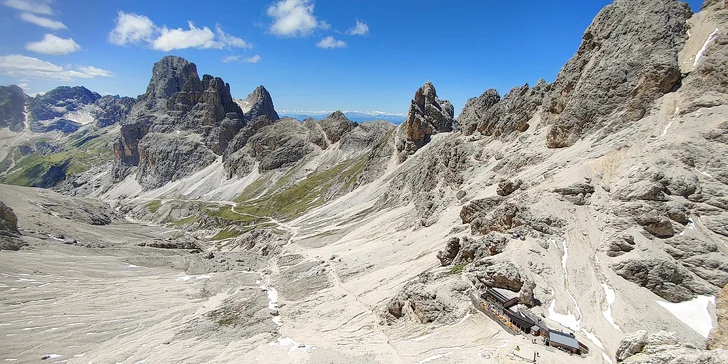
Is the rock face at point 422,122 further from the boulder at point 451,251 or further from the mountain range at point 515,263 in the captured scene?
the boulder at point 451,251

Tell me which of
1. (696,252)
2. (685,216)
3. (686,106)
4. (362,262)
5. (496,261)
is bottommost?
(362,262)

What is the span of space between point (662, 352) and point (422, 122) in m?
159

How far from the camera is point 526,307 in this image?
42875 mm

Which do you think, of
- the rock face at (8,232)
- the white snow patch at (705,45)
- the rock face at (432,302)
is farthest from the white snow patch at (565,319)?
the rock face at (8,232)

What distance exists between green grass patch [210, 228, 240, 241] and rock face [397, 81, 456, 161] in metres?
86.2

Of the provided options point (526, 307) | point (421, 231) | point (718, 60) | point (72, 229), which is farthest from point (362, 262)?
point (72, 229)

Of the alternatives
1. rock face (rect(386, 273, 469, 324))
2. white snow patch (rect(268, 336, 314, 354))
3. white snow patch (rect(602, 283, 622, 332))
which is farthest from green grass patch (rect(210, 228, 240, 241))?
white snow patch (rect(602, 283, 622, 332))

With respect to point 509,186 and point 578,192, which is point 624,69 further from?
point 509,186

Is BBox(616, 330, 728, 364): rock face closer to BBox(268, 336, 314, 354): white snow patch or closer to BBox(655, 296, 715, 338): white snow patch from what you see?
BBox(655, 296, 715, 338): white snow patch

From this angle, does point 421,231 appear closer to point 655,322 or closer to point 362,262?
point 362,262

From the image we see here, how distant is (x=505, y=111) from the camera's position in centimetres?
10988

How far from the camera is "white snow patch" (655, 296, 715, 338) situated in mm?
39156

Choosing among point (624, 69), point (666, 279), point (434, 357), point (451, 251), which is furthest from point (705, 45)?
point (434, 357)

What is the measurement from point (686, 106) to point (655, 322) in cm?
4034
